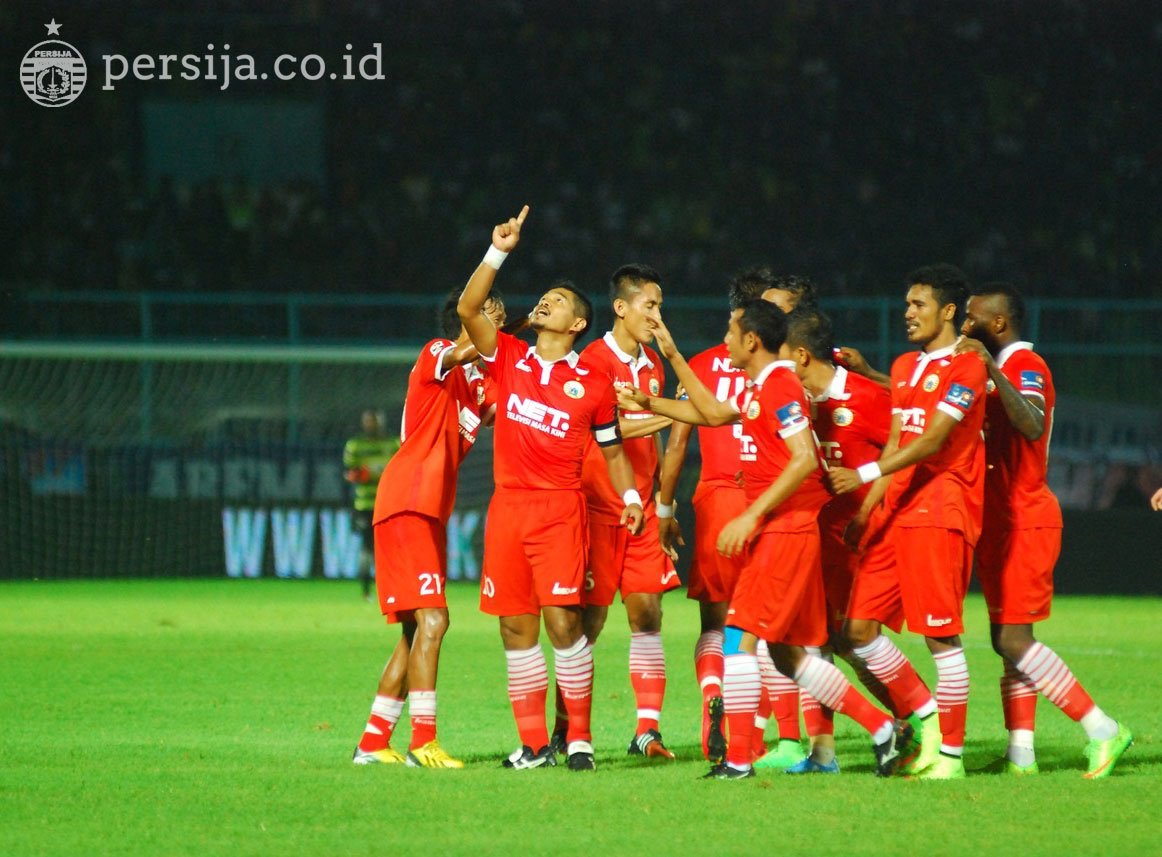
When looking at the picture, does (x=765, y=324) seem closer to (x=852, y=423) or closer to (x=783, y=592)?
(x=852, y=423)

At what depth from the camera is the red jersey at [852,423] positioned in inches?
295

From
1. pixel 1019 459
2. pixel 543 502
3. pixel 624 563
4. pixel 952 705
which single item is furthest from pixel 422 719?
pixel 1019 459

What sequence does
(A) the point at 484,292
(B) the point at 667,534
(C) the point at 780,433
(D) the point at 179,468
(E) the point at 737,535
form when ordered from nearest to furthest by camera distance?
(E) the point at 737,535 < (C) the point at 780,433 < (A) the point at 484,292 < (B) the point at 667,534 < (D) the point at 179,468

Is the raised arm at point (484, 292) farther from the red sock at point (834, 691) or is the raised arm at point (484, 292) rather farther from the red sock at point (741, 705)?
the red sock at point (834, 691)

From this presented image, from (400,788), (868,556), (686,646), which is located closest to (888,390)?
(868,556)

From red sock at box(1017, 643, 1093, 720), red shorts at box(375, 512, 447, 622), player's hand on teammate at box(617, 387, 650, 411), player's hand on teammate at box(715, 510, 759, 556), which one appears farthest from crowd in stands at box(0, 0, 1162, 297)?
player's hand on teammate at box(715, 510, 759, 556)

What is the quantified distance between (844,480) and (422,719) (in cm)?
224

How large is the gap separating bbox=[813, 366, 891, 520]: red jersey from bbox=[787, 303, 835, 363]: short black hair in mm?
243

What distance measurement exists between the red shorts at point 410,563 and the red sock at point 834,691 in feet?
5.75

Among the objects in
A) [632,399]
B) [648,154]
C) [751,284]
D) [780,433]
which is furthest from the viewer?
[648,154]

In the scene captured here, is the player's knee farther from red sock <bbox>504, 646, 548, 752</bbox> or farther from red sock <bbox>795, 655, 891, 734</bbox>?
red sock <bbox>504, 646, 548, 752</bbox>

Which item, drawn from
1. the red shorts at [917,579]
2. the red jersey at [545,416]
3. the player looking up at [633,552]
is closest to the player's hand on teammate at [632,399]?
the red jersey at [545,416]

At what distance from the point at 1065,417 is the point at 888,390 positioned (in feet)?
43.1

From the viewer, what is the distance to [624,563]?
8.09 metres
